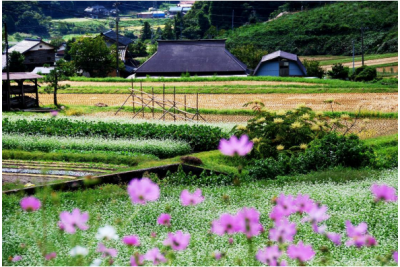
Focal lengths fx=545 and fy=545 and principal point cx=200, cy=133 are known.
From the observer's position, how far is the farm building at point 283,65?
141ft

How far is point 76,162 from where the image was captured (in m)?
11.8

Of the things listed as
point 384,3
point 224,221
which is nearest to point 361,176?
point 224,221

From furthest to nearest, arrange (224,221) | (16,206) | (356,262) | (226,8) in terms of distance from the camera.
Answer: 1. (226,8)
2. (16,206)
3. (356,262)
4. (224,221)

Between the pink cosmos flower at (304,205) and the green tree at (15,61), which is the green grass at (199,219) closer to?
the pink cosmos flower at (304,205)

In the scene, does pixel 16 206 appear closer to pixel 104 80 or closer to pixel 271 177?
pixel 271 177

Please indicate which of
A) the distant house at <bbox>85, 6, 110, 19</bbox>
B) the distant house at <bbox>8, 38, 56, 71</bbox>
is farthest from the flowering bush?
the distant house at <bbox>85, 6, 110, 19</bbox>

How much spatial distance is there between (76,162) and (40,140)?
2.58 m

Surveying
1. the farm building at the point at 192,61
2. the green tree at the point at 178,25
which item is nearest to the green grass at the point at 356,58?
the farm building at the point at 192,61

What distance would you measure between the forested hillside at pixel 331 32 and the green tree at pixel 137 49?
1247cm

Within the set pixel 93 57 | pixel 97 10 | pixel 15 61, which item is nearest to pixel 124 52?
pixel 93 57

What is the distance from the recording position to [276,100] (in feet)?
87.3

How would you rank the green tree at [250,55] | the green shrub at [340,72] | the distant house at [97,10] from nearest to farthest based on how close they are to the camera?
the green shrub at [340,72]
the green tree at [250,55]
the distant house at [97,10]

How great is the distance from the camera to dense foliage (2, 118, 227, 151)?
1449 cm

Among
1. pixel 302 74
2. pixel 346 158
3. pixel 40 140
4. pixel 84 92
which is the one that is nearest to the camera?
pixel 346 158
